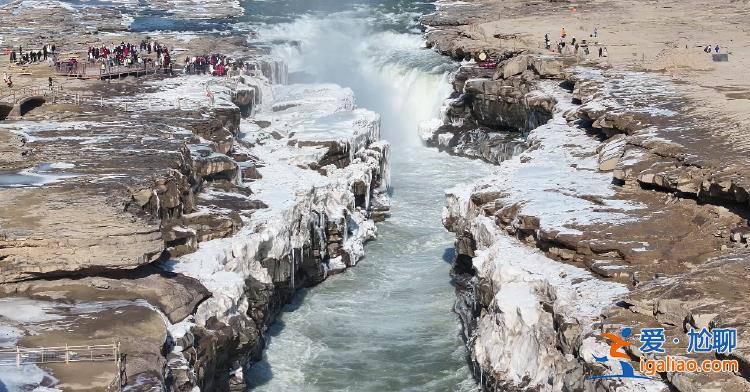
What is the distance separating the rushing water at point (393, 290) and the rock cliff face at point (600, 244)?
1597 millimetres

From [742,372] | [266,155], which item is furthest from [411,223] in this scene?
[742,372]

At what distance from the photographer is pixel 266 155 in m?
47.8

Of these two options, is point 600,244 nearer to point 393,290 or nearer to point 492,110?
point 393,290

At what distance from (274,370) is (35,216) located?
9377 millimetres

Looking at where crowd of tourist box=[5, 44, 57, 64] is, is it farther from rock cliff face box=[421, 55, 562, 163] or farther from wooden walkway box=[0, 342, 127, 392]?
wooden walkway box=[0, 342, 127, 392]

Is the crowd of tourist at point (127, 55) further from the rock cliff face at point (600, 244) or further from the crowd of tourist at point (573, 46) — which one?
the rock cliff face at point (600, 244)

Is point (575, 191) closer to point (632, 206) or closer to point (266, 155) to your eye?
point (632, 206)

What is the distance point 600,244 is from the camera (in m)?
31.0

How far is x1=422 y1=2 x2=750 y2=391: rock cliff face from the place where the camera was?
2592 centimetres

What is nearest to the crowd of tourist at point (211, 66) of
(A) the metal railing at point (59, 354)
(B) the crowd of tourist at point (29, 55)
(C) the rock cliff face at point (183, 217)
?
(C) the rock cliff face at point (183, 217)
